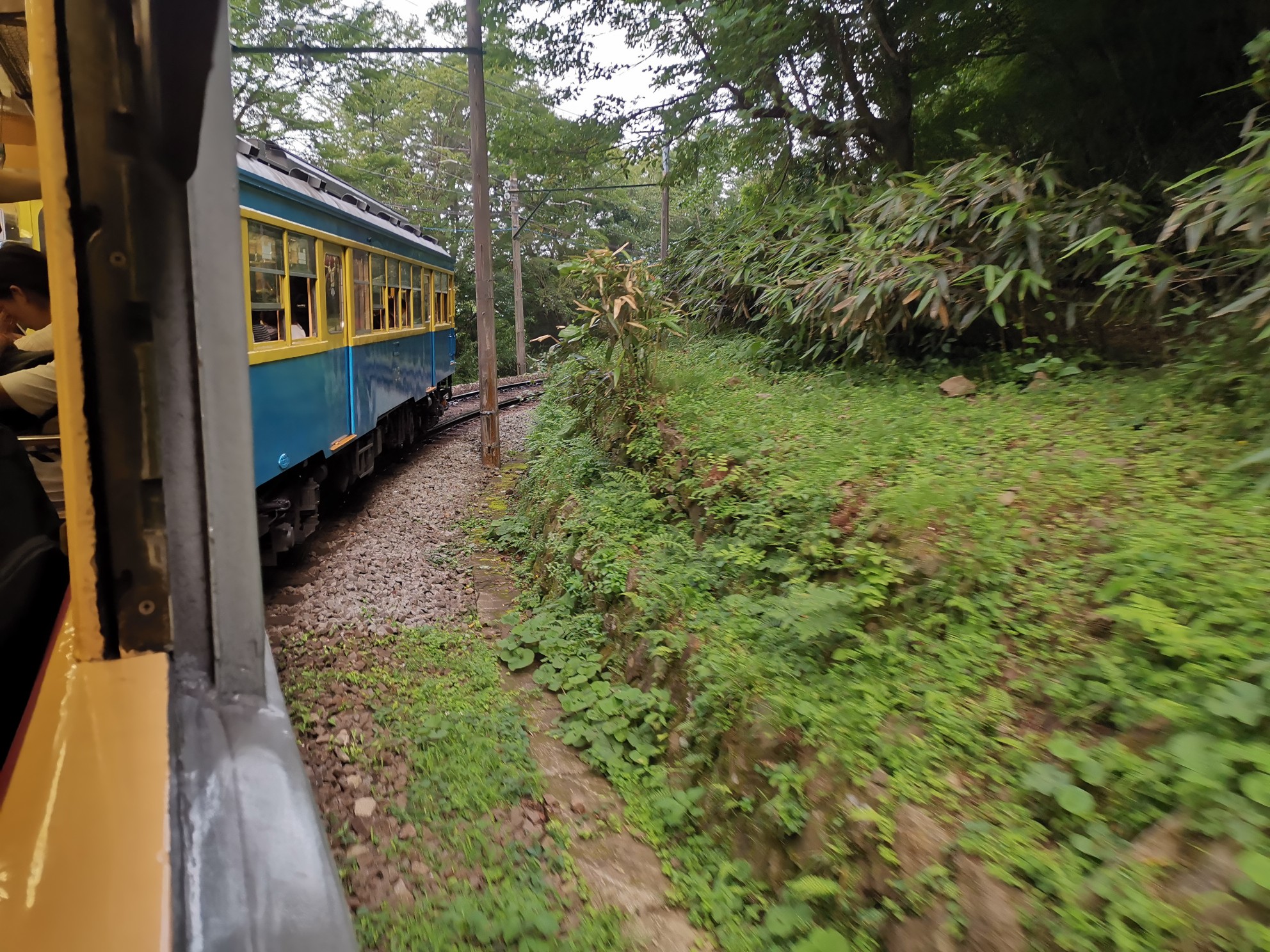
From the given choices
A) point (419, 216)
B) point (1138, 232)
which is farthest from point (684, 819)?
point (419, 216)

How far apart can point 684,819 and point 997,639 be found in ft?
4.76

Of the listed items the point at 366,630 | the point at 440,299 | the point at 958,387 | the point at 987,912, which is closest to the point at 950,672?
the point at 987,912

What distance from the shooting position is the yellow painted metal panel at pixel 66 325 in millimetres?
1277

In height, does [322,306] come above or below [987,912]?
above

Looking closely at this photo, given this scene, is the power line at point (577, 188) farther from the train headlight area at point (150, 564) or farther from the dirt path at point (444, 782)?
the train headlight area at point (150, 564)

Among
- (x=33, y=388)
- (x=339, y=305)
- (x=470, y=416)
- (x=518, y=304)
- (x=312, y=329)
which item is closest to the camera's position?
(x=33, y=388)

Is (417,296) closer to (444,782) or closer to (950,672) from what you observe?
(444,782)

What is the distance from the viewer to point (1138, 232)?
222 inches

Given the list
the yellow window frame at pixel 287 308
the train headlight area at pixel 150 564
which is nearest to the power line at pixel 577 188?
the yellow window frame at pixel 287 308

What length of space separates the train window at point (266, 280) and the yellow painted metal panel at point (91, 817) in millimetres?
4068

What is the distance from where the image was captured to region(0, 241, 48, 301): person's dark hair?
278 centimetres

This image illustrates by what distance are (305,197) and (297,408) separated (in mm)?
1634

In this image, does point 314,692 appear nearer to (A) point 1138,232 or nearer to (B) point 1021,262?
(B) point 1021,262

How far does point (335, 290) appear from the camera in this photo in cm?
657
